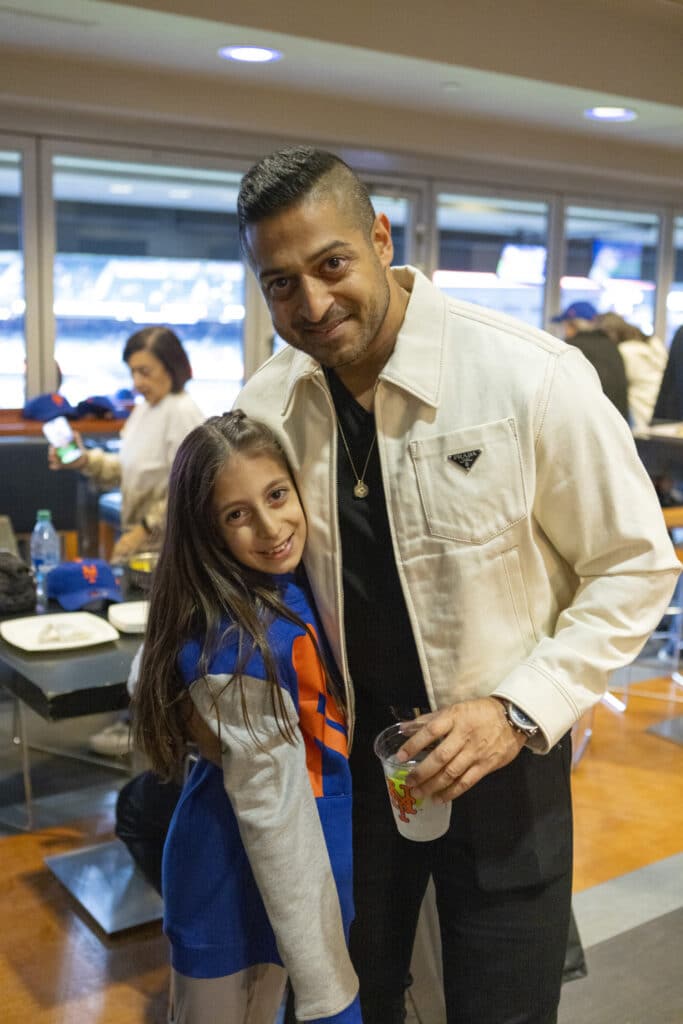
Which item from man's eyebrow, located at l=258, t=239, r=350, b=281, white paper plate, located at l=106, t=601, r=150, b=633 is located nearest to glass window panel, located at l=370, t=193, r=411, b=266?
white paper plate, located at l=106, t=601, r=150, b=633

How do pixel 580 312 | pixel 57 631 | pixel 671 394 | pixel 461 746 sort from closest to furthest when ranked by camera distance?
pixel 461 746, pixel 57 631, pixel 671 394, pixel 580 312

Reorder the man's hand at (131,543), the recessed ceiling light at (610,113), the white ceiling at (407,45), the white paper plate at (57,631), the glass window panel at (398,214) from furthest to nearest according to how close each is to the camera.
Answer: the glass window panel at (398,214) → the recessed ceiling light at (610,113) → the white ceiling at (407,45) → the man's hand at (131,543) → the white paper plate at (57,631)

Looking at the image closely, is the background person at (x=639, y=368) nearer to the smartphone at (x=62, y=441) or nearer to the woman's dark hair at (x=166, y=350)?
the woman's dark hair at (x=166, y=350)

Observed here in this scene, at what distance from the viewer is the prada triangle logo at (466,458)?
134 centimetres

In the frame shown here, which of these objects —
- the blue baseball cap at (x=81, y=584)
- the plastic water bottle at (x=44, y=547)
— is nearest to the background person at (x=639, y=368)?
the plastic water bottle at (x=44, y=547)

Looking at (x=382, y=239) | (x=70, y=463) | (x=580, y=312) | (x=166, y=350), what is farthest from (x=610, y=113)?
(x=382, y=239)

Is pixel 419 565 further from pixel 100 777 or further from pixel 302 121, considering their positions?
→ pixel 302 121

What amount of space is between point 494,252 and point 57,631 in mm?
5326

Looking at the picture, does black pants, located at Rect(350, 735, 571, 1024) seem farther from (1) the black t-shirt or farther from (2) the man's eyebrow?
(2) the man's eyebrow

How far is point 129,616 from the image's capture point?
2.79 m

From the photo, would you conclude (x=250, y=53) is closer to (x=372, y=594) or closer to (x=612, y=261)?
(x=372, y=594)

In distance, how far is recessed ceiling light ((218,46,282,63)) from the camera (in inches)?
172

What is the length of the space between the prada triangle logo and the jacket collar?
0.23 feet

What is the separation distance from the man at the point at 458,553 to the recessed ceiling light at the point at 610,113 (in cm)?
453
